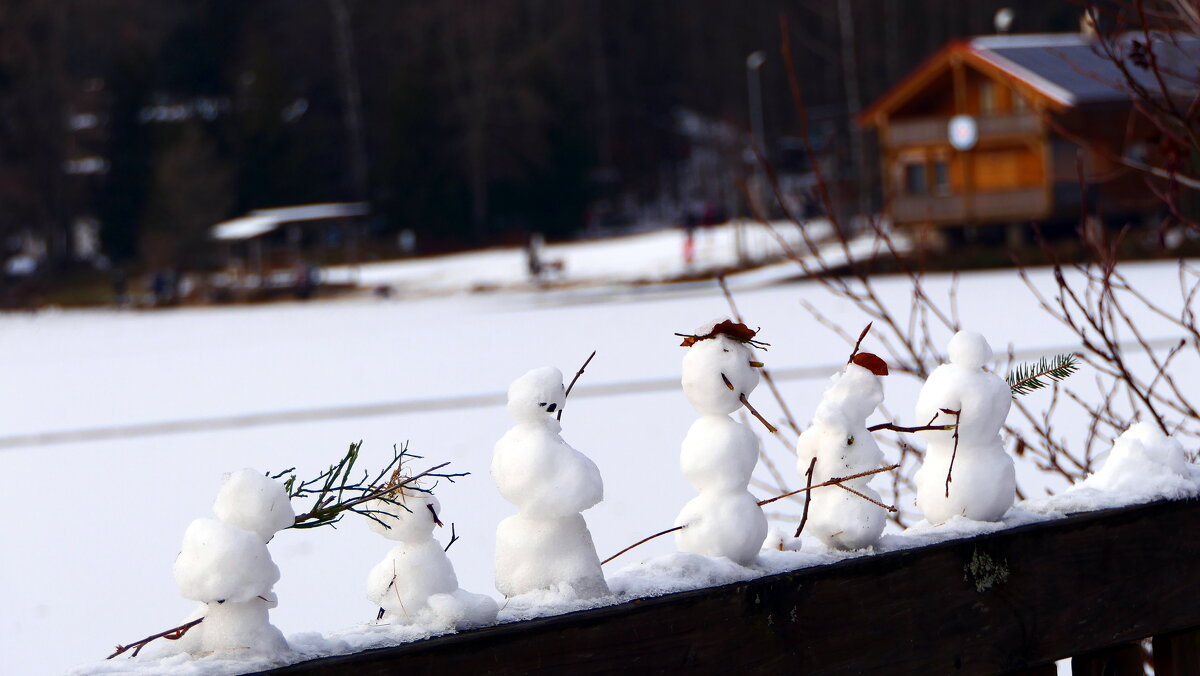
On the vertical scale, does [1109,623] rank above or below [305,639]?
below

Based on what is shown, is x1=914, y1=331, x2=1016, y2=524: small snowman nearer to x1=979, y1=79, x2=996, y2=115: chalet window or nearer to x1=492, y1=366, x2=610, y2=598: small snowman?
x1=492, y1=366, x2=610, y2=598: small snowman

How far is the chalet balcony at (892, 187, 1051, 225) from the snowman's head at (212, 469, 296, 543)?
3182 cm

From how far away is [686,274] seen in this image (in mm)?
36281

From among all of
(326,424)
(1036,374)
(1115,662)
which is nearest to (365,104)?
(326,424)

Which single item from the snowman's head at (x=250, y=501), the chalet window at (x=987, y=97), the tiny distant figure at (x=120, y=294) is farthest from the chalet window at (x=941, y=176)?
the snowman's head at (x=250, y=501)

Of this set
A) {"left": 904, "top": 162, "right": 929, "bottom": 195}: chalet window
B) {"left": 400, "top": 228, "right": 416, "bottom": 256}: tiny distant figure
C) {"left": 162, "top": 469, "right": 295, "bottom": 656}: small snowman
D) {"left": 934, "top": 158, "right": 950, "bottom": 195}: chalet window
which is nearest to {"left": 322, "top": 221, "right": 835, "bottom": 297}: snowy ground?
{"left": 904, "top": 162, "right": 929, "bottom": 195}: chalet window

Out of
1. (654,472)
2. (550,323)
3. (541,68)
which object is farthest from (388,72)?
(654,472)

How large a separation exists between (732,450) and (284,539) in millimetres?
6138

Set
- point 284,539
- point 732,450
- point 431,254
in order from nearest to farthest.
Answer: point 732,450 < point 284,539 < point 431,254

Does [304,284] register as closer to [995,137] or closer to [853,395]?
[995,137]

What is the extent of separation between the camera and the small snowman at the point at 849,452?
170 cm

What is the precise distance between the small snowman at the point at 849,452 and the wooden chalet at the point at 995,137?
94.7 ft

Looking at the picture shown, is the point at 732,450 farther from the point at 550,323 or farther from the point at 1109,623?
the point at 550,323

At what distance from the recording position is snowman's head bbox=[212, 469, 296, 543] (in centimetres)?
134
